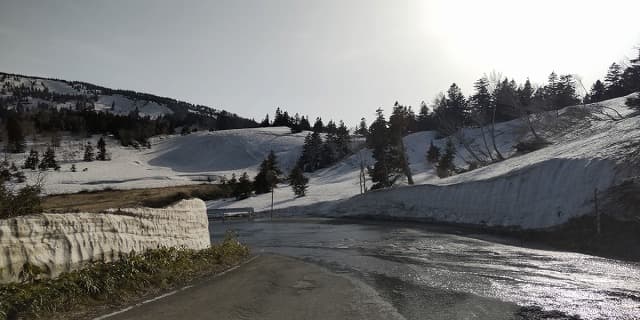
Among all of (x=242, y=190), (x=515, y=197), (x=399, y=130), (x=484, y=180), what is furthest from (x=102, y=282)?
(x=242, y=190)

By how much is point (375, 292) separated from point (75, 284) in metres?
6.12

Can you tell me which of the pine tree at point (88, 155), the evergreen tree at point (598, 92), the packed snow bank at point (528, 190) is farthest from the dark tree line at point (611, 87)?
the pine tree at point (88, 155)

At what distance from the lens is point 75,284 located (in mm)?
7898

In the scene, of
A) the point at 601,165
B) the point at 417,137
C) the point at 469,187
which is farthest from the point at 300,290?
the point at 417,137

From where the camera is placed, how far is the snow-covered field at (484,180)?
21656 mm

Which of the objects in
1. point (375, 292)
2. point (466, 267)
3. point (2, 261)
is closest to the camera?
point (2, 261)

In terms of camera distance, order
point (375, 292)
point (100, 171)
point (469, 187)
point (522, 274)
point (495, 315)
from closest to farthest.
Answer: point (495, 315), point (375, 292), point (522, 274), point (469, 187), point (100, 171)

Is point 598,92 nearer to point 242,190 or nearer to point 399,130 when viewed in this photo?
point 399,130

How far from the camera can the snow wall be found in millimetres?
20781

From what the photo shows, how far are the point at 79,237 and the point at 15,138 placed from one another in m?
112

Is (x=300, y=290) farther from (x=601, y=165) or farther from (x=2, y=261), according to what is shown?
(x=601, y=165)

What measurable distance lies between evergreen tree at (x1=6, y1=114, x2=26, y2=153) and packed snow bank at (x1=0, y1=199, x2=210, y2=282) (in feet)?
346

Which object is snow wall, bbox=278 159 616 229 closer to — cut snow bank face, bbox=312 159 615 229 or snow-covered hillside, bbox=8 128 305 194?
cut snow bank face, bbox=312 159 615 229

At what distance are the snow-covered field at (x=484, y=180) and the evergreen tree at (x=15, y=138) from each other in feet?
24.1
